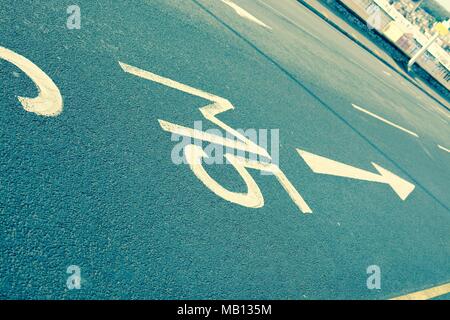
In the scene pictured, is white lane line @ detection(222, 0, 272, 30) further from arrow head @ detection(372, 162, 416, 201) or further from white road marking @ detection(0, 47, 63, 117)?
white road marking @ detection(0, 47, 63, 117)

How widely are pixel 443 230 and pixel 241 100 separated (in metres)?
4.68

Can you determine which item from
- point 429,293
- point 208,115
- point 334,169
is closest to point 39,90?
point 208,115

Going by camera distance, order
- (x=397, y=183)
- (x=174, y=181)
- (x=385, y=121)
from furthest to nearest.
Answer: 1. (x=385, y=121)
2. (x=397, y=183)
3. (x=174, y=181)

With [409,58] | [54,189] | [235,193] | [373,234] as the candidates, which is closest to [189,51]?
[235,193]

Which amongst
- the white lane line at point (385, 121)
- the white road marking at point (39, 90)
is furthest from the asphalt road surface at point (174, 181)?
the white lane line at point (385, 121)

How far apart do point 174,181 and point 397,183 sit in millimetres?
5176

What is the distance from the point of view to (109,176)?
10.8ft

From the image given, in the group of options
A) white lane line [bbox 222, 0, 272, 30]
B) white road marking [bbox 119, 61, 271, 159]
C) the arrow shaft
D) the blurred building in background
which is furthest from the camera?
the blurred building in background

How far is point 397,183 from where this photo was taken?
23.3 feet

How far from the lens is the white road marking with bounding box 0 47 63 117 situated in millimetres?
3336

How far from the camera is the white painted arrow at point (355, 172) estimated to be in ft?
18.5

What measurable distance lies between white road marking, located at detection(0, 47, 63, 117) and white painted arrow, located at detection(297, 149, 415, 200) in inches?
139

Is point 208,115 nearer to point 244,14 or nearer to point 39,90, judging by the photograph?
point 39,90

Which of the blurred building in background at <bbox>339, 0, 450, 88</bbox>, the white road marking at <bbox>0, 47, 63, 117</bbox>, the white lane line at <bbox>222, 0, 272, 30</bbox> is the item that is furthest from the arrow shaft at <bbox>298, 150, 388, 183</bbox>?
the blurred building in background at <bbox>339, 0, 450, 88</bbox>
